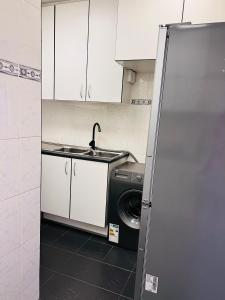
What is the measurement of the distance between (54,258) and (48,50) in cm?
216

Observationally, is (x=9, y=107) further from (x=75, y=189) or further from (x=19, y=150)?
(x=75, y=189)

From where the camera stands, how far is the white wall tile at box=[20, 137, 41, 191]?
124cm

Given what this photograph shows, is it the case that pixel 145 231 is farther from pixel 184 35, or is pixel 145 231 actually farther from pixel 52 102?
pixel 52 102

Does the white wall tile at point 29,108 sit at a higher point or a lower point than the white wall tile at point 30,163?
higher

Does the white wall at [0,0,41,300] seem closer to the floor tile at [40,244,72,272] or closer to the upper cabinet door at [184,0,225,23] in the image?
the floor tile at [40,244,72,272]

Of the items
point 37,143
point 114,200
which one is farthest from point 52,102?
point 37,143

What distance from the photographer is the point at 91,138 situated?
2898mm

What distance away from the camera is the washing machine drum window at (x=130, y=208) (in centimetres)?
227

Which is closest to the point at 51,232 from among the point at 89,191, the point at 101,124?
the point at 89,191

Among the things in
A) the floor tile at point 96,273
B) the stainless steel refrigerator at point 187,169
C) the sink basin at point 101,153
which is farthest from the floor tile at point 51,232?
the stainless steel refrigerator at point 187,169

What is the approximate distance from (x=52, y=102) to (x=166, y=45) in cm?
220

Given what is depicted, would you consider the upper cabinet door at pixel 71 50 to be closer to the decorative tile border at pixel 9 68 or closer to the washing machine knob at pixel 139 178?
the washing machine knob at pixel 139 178

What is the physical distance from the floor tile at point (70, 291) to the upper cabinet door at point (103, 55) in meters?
1.68

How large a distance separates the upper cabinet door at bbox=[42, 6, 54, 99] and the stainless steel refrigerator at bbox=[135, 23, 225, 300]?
1.78 meters
